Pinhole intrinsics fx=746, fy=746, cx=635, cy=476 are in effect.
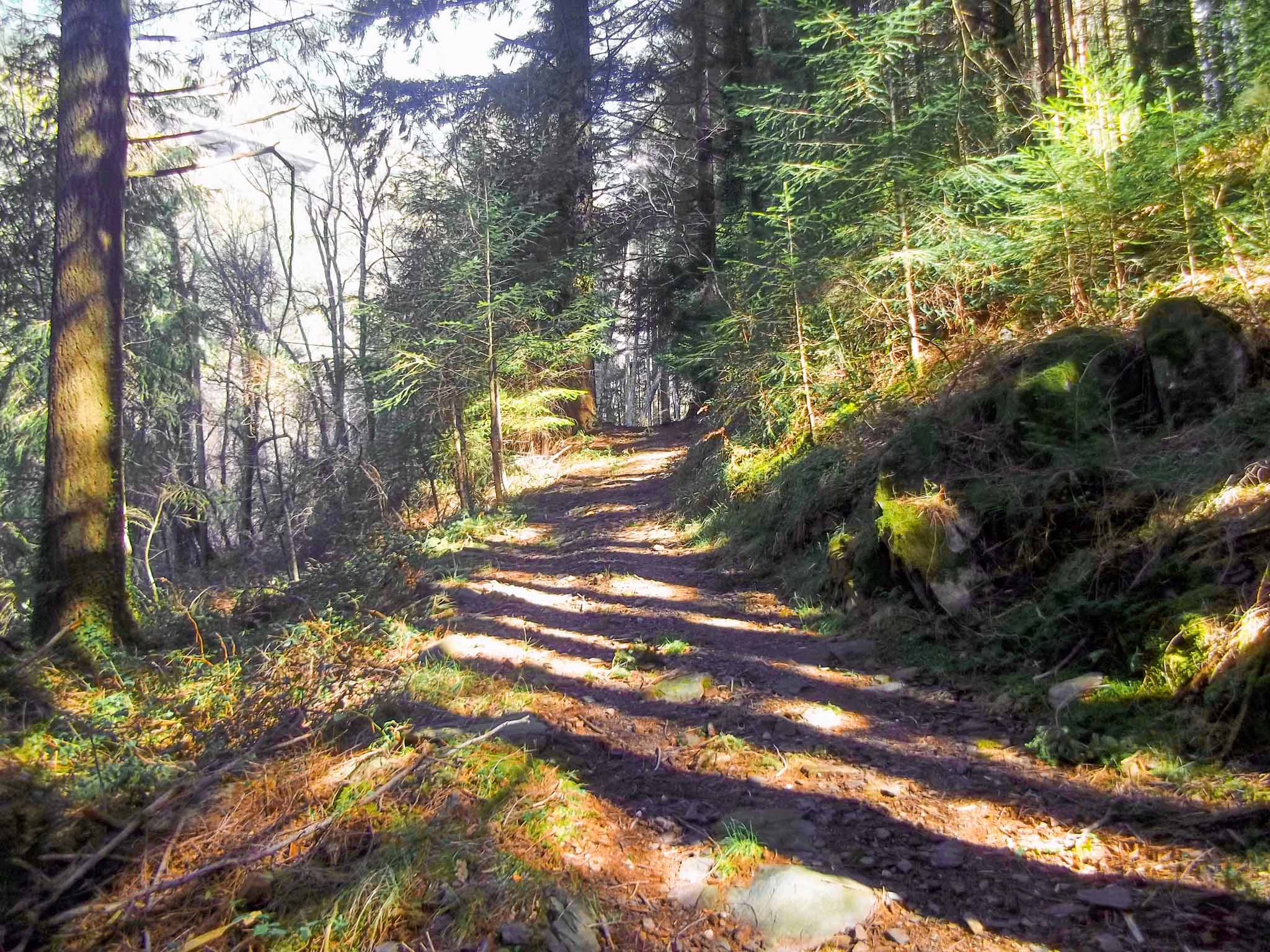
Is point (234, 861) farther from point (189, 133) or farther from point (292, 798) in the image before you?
point (189, 133)

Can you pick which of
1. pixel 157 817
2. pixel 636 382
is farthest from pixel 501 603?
pixel 636 382

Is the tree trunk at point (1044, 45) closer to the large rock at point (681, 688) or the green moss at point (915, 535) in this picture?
the green moss at point (915, 535)

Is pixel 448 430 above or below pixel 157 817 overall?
above

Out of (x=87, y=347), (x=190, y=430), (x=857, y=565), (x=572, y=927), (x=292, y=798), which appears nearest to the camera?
(x=572, y=927)

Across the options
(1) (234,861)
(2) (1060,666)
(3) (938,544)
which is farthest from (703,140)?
(1) (234,861)

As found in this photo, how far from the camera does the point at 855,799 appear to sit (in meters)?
3.62

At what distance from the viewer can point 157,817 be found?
3352mm

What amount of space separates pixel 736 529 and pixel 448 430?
762 cm

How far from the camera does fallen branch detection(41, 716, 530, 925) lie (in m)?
2.70

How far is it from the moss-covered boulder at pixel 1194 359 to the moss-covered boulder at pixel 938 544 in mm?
1627

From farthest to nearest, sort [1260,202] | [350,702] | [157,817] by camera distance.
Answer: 1. [1260,202]
2. [350,702]
3. [157,817]

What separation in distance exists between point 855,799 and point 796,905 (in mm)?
903

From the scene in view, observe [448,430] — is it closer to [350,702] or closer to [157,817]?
[350,702]

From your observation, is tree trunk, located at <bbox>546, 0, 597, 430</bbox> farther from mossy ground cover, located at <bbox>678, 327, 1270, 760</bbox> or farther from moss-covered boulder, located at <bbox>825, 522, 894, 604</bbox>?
moss-covered boulder, located at <bbox>825, 522, 894, 604</bbox>
